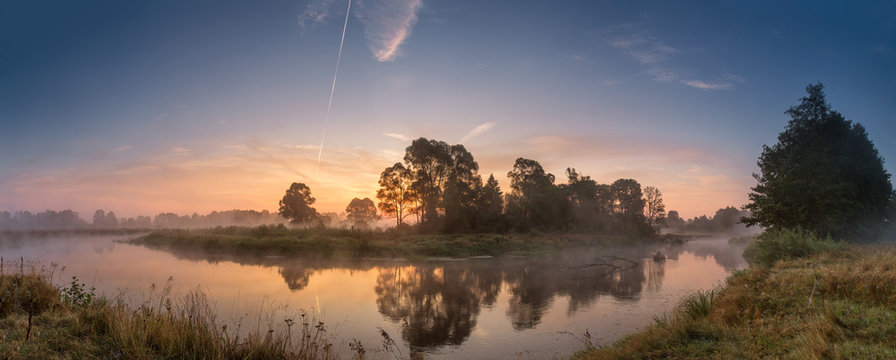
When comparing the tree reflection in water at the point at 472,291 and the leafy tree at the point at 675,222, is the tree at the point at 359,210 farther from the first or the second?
the leafy tree at the point at 675,222

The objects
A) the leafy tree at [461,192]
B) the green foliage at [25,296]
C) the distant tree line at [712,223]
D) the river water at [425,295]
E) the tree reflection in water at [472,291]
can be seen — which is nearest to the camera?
the green foliage at [25,296]

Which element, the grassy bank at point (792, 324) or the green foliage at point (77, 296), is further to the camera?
the green foliage at point (77, 296)

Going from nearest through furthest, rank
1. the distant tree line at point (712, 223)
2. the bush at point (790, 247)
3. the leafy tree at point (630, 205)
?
1. the bush at point (790, 247)
2. the leafy tree at point (630, 205)
3. the distant tree line at point (712, 223)

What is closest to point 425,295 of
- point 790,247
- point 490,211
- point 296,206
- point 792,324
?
point 792,324

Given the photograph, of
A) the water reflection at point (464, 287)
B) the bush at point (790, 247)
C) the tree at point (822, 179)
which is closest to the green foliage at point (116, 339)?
the water reflection at point (464, 287)

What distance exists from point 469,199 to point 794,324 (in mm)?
46047

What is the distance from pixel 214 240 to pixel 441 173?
27797 mm

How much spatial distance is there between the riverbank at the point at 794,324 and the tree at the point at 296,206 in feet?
214

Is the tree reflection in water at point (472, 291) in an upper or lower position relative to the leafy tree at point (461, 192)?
lower

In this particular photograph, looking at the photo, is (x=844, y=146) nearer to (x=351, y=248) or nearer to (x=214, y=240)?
(x=351, y=248)

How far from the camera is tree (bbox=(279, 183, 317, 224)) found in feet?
222

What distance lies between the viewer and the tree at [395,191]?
175 ft

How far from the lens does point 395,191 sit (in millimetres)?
53406

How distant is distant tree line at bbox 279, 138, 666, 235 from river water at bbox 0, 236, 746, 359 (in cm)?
2094
